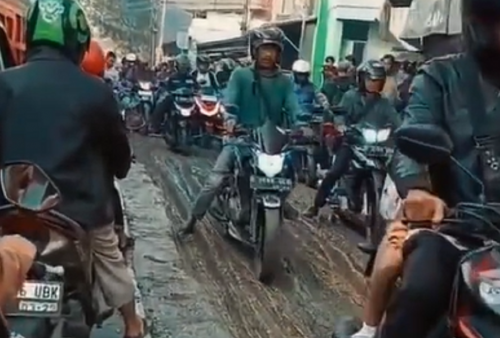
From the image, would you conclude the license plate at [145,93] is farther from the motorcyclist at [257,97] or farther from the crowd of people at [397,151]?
the crowd of people at [397,151]

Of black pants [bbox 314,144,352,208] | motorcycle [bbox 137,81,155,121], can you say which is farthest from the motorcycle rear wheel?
motorcycle [bbox 137,81,155,121]

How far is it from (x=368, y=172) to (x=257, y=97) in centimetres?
164

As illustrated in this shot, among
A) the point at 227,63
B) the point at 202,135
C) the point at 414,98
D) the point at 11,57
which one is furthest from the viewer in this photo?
the point at 227,63

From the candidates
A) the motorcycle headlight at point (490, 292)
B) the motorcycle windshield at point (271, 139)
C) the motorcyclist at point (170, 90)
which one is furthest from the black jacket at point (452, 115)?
the motorcyclist at point (170, 90)

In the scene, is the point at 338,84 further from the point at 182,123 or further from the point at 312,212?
the point at 312,212

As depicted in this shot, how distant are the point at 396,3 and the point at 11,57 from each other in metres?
10.3

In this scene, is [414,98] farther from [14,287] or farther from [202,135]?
[202,135]

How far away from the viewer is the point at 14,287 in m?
3.42

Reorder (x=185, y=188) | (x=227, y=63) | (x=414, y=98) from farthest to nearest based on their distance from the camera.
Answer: (x=227, y=63)
(x=185, y=188)
(x=414, y=98)

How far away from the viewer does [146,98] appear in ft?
87.0

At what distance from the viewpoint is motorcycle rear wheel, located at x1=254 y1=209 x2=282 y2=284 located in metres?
8.39

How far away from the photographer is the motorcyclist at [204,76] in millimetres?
22703

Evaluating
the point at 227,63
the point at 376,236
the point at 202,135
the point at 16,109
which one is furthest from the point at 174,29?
the point at 16,109

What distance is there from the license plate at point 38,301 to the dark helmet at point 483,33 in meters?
1.68
